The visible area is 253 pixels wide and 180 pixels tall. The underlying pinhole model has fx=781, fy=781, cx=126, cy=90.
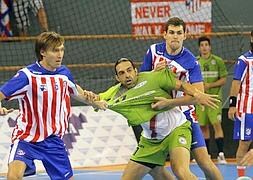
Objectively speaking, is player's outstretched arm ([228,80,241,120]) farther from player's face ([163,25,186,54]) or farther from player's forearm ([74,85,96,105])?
player's forearm ([74,85,96,105])

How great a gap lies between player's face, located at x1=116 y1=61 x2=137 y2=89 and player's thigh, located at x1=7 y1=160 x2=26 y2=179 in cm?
123

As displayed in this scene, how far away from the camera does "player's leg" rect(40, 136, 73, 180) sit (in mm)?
7047

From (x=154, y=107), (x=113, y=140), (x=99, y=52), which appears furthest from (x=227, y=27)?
(x=154, y=107)

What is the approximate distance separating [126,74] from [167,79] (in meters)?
0.39

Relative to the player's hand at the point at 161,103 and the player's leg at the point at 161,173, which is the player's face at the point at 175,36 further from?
the player's leg at the point at 161,173

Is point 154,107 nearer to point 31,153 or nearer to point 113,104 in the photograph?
point 113,104

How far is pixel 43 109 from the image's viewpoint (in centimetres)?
712

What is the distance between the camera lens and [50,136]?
712 centimetres

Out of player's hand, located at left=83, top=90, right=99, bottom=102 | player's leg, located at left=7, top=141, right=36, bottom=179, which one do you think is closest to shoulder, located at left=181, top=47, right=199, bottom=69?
player's hand, located at left=83, top=90, right=99, bottom=102

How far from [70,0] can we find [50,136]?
24.4ft

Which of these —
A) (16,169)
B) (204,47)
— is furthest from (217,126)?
(16,169)

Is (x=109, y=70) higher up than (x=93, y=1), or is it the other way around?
(x=93, y=1)

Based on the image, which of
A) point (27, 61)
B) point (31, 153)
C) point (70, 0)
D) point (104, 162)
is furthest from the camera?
point (70, 0)

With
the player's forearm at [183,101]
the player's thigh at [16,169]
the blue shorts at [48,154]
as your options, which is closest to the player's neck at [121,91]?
the player's forearm at [183,101]
